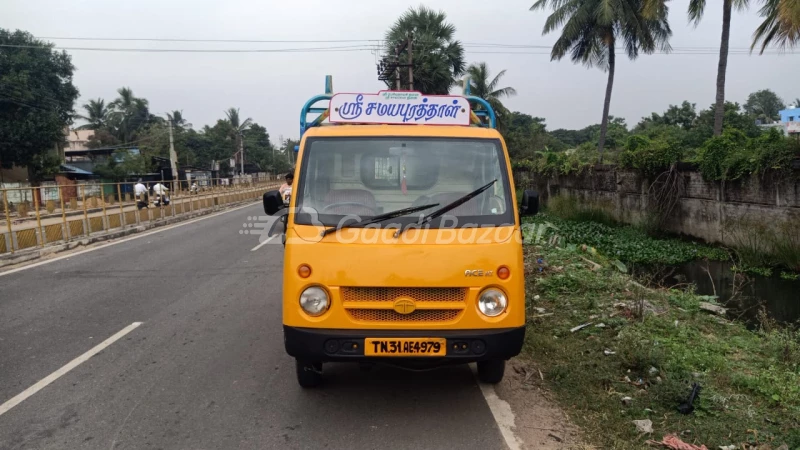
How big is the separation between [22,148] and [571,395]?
37773 mm

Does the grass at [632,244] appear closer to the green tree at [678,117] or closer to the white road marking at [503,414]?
the white road marking at [503,414]

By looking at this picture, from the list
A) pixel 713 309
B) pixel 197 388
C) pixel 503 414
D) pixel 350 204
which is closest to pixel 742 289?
pixel 713 309

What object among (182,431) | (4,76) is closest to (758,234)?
(182,431)

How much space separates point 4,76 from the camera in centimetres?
3144

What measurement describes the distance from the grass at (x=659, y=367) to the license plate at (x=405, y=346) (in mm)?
1161

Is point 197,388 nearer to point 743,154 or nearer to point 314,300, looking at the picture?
point 314,300

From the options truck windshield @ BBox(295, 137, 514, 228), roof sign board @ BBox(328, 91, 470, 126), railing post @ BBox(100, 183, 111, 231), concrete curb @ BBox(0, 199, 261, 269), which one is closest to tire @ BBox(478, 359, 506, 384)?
truck windshield @ BBox(295, 137, 514, 228)

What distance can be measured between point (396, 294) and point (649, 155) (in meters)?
13.9

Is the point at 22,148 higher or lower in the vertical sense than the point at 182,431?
higher

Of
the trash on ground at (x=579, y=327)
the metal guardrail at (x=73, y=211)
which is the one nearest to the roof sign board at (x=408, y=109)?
the trash on ground at (x=579, y=327)

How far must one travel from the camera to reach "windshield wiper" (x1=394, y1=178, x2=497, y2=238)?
3.93 metres

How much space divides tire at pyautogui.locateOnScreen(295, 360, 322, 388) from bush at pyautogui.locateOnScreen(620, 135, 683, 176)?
13.4 metres

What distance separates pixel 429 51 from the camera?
34.3 meters

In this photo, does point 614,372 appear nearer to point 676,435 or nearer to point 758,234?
point 676,435
